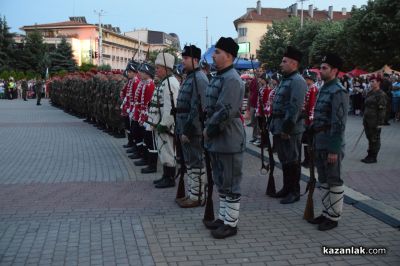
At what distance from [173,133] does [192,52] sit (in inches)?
61.8

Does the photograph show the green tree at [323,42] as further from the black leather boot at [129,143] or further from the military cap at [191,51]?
the military cap at [191,51]

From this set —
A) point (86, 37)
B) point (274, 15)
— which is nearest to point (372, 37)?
point (274, 15)

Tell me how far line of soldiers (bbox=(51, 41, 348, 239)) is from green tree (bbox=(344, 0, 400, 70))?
24042mm

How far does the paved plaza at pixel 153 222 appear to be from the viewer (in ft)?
15.2

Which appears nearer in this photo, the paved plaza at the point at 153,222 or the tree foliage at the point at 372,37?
the paved plaza at the point at 153,222

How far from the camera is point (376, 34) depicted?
30.9m

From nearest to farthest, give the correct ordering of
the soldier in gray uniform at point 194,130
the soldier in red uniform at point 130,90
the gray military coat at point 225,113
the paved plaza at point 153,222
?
the paved plaza at point 153,222, the gray military coat at point 225,113, the soldier in gray uniform at point 194,130, the soldier in red uniform at point 130,90

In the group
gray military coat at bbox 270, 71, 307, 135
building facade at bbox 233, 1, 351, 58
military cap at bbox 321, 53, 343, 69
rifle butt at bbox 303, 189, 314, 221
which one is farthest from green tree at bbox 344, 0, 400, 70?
building facade at bbox 233, 1, 351, 58

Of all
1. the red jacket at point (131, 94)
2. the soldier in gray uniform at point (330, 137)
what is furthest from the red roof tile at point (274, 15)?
the soldier in gray uniform at point (330, 137)

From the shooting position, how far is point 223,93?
5020 mm

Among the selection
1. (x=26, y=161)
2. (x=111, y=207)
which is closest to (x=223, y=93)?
(x=111, y=207)

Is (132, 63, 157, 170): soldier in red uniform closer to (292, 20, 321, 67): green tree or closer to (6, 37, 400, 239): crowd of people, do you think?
(6, 37, 400, 239): crowd of people

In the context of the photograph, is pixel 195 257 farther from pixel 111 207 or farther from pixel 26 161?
pixel 26 161

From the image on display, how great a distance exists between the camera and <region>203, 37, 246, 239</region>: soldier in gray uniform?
5.10 metres
